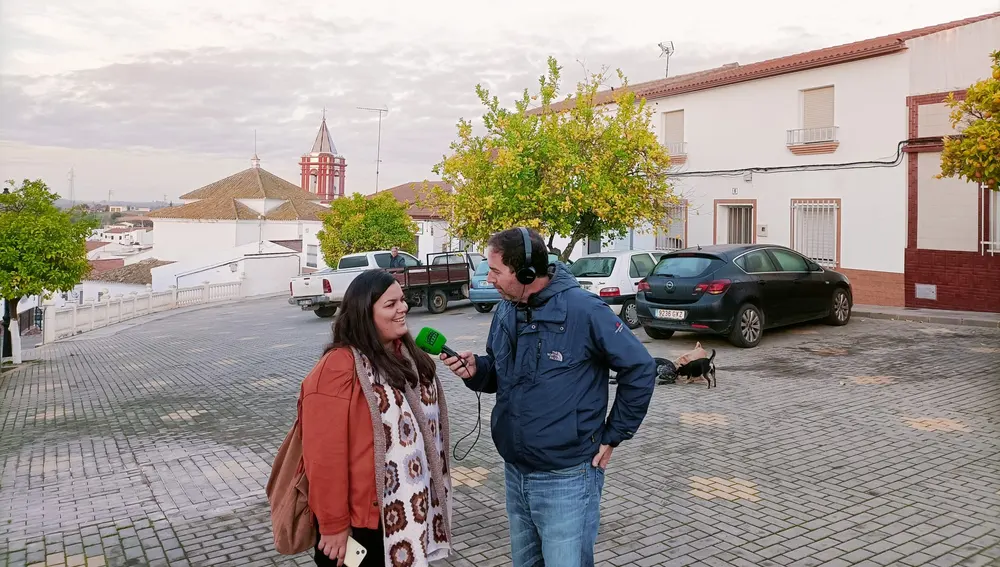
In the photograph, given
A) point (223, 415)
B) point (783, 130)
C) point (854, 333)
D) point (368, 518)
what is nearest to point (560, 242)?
point (783, 130)

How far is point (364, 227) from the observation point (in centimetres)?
3316

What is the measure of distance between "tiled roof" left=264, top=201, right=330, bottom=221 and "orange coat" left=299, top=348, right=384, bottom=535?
67.3m

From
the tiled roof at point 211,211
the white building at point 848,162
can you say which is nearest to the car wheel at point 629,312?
the white building at point 848,162

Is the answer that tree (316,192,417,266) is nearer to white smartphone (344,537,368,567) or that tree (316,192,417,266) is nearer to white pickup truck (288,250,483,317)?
white pickup truck (288,250,483,317)

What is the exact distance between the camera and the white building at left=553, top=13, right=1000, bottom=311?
52.1 feet

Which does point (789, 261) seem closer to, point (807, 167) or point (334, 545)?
point (807, 167)

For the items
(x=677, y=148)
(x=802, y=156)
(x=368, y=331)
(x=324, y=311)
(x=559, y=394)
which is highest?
(x=677, y=148)

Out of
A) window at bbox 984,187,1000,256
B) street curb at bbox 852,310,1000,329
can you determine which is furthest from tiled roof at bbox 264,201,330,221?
window at bbox 984,187,1000,256

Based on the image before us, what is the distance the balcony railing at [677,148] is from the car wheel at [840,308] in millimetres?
8879

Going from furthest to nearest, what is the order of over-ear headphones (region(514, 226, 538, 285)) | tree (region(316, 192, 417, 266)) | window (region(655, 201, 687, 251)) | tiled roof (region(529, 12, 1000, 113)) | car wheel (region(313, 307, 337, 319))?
tree (region(316, 192, 417, 266)) → window (region(655, 201, 687, 251)) → car wheel (region(313, 307, 337, 319)) → tiled roof (region(529, 12, 1000, 113)) → over-ear headphones (region(514, 226, 538, 285))

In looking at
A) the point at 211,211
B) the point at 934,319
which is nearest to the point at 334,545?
the point at 934,319

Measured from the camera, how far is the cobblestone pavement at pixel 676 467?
4582mm

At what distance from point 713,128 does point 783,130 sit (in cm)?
226

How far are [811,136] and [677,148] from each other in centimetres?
444
